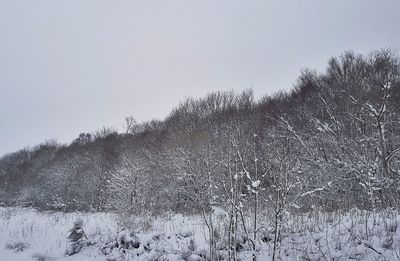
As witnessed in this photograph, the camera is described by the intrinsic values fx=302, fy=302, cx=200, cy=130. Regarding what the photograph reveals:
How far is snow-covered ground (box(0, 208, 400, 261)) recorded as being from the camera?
15.9 ft

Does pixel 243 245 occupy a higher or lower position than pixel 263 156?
lower

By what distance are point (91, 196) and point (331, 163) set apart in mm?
22644

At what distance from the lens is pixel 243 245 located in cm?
546

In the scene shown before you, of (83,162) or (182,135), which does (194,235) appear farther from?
(83,162)

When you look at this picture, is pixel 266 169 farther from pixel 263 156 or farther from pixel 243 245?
pixel 263 156

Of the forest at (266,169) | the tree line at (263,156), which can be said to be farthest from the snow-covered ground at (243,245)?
the tree line at (263,156)

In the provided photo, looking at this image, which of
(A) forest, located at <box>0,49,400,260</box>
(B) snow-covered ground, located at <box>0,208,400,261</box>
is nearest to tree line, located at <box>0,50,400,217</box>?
(A) forest, located at <box>0,49,400,260</box>

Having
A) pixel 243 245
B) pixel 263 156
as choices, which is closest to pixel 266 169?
pixel 243 245

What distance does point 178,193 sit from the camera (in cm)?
1850

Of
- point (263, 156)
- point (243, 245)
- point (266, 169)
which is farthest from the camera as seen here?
point (263, 156)

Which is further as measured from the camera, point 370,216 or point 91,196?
point 91,196

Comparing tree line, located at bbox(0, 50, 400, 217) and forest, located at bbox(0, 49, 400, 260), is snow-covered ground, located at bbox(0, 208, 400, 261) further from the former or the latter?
tree line, located at bbox(0, 50, 400, 217)

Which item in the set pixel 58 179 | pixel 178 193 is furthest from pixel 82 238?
pixel 58 179

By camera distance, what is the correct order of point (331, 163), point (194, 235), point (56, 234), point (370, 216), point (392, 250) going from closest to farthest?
point (392, 250), point (370, 216), point (194, 235), point (56, 234), point (331, 163)
